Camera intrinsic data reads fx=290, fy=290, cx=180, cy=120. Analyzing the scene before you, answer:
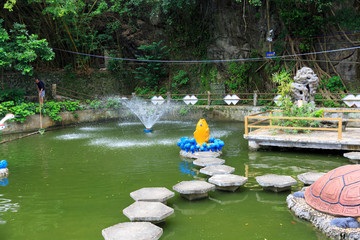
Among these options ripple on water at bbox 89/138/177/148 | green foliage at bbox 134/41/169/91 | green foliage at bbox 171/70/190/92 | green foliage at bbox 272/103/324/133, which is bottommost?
ripple on water at bbox 89/138/177/148

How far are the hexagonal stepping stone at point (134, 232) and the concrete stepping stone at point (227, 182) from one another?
2034 millimetres

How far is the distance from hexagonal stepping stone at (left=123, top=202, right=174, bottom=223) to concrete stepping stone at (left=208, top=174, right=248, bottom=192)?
1486mm

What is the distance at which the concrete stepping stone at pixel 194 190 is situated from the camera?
5484mm

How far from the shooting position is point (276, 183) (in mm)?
5750

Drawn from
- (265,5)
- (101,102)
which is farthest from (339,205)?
(265,5)

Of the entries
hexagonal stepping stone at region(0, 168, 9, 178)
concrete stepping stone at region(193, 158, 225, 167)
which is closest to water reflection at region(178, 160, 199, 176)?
concrete stepping stone at region(193, 158, 225, 167)

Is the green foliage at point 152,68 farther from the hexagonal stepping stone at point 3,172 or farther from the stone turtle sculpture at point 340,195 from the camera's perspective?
the stone turtle sculpture at point 340,195

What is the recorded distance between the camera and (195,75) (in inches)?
863

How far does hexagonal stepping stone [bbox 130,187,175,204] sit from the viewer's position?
515cm

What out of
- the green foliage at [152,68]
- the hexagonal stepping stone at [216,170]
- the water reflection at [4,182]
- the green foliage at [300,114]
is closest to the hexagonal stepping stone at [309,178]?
the hexagonal stepping stone at [216,170]

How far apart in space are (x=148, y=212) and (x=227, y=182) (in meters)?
1.89

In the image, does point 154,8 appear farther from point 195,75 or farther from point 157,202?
point 157,202

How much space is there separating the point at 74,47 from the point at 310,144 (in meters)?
18.8

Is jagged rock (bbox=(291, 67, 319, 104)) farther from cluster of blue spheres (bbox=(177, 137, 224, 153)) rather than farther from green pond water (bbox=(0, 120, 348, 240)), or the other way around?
cluster of blue spheres (bbox=(177, 137, 224, 153))
